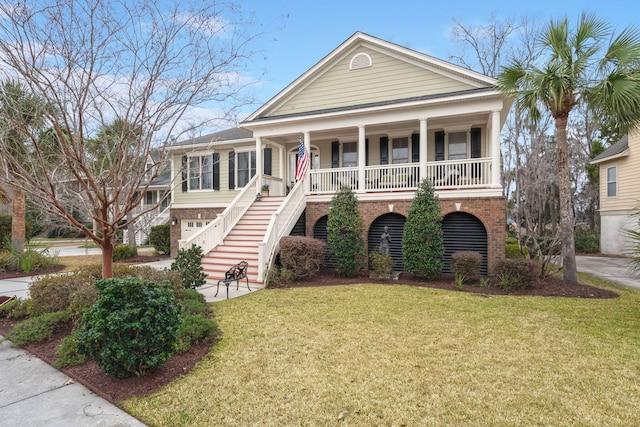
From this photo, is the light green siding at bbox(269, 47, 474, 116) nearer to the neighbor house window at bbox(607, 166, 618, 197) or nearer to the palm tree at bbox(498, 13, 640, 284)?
the palm tree at bbox(498, 13, 640, 284)

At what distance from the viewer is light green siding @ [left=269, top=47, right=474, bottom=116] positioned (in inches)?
476

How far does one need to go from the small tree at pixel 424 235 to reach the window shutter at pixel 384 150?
368 cm

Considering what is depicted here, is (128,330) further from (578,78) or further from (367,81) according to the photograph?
Answer: (367,81)

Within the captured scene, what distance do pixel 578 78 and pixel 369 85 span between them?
6482mm

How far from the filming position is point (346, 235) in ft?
34.0

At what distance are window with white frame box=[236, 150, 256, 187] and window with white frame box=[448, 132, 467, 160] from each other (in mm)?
8369

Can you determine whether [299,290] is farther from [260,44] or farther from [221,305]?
[260,44]

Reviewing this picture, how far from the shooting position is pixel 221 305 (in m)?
7.17

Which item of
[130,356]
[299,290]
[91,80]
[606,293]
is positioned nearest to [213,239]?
[299,290]

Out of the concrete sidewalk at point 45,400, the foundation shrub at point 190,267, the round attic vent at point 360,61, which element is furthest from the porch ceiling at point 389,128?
the concrete sidewalk at point 45,400

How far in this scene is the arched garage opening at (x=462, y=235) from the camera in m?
10.4

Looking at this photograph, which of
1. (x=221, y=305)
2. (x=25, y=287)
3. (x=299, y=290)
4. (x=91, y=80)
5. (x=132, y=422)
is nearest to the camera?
(x=132, y=422)

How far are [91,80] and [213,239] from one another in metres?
6.82

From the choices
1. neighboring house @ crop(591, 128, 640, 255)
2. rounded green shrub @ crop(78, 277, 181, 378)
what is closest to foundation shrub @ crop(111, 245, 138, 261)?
rounded green shrub @ crop(78, 277, 181, 378)
